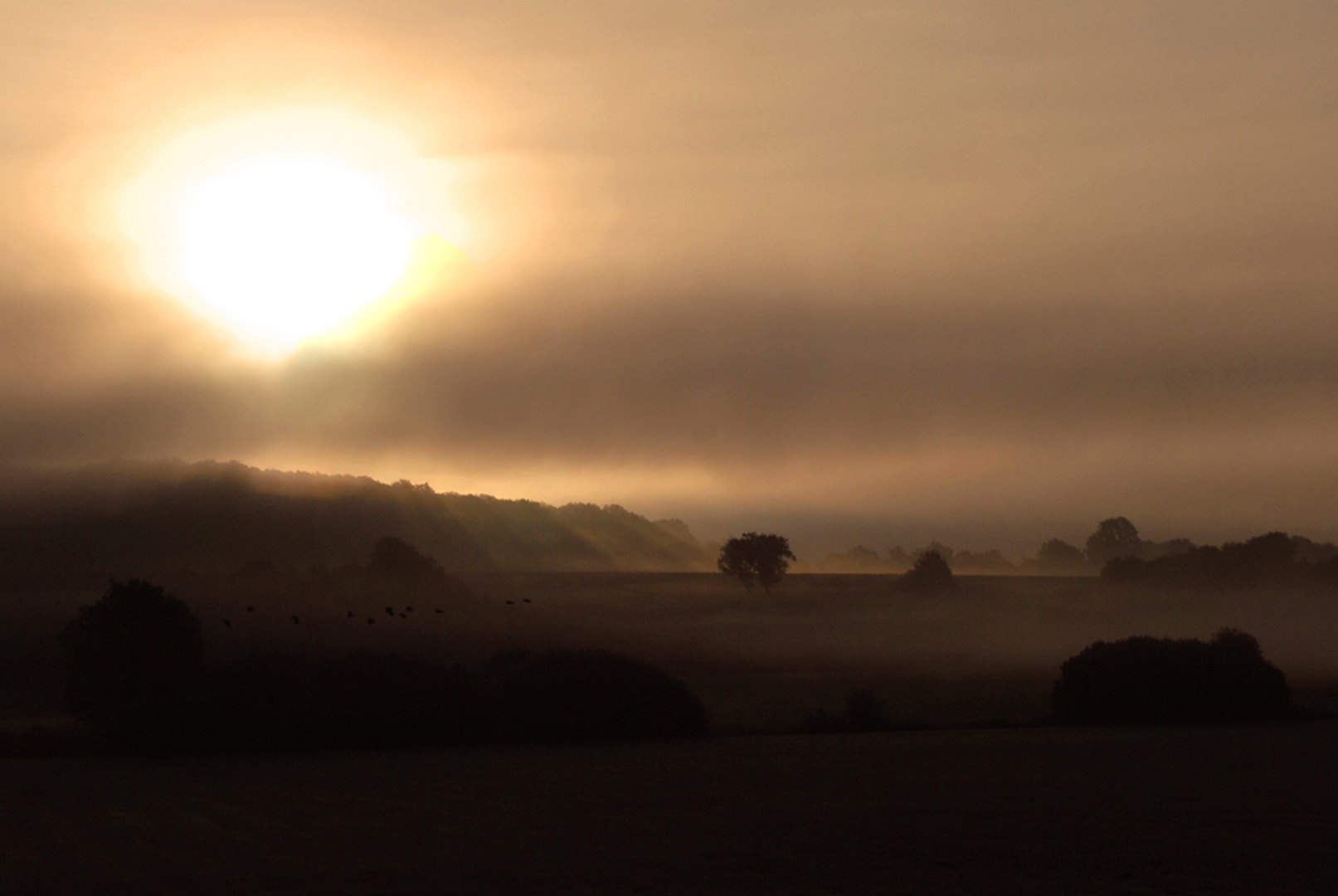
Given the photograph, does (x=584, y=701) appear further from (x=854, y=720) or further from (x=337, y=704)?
(x=854, y=720)

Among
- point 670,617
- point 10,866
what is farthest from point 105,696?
point 670,617

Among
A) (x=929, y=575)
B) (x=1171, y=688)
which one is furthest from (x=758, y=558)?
(x=1171, y=688)

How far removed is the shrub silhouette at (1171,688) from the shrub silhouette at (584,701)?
20657mm

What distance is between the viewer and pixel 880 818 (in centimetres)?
3938

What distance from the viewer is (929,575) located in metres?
195

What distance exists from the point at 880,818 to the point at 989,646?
9675cm

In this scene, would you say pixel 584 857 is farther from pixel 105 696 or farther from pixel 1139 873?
pixel 105 696

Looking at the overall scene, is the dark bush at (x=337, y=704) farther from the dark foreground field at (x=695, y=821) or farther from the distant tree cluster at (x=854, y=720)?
the distant tree cluster at (x=854, y=720)

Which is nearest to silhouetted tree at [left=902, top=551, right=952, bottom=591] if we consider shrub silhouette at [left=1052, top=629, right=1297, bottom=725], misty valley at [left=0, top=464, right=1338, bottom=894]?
misty valley at [left=0, top=464, right=1338, bottom=894]

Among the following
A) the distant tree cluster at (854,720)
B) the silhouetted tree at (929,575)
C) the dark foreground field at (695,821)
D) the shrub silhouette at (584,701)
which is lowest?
the dark foreground field at (695,821)

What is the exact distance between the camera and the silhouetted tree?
629 ft

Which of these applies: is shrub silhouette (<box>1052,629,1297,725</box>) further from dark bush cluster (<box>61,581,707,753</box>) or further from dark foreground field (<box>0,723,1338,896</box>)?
dark bush cluster (<box>61,581,707,753</box>)

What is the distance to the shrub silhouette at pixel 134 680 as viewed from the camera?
5925 cm

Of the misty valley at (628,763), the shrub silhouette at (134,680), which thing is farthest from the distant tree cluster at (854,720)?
the shrub silhouette at (134,680)
